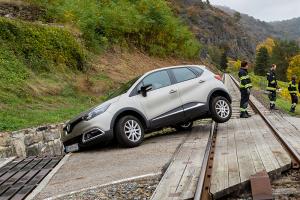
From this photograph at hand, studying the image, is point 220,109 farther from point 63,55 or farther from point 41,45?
point 63,55

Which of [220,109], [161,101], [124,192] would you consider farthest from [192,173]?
[220,109]

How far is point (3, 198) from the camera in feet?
23.2

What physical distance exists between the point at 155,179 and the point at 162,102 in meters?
4.33

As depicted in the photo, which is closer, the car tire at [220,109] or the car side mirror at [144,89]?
the car side mirror at [144,89]

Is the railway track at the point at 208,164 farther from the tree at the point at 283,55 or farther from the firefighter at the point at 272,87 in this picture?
the tree at the point at 283,55

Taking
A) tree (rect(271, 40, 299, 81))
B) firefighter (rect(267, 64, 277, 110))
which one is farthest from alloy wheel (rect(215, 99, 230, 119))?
tree (rect(271, 40, 299, 81))

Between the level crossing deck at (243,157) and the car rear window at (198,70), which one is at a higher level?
the car rear window at (198,70)

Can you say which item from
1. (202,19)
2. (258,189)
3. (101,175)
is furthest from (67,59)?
(202,19)

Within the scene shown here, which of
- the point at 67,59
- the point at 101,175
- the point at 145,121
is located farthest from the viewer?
the point at 67,59

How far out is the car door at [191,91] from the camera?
38.8 ft

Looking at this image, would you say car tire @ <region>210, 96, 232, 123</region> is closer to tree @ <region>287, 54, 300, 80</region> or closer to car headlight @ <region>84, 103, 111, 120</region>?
car headlight @ <region>84, 103, 111, 120</region>

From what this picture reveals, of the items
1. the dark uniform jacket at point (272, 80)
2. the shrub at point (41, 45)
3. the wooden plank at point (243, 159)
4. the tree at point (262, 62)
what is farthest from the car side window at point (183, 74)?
the tree at point (262, 62)

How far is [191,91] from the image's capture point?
11969 mm

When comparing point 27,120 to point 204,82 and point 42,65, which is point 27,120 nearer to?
point 204,82
